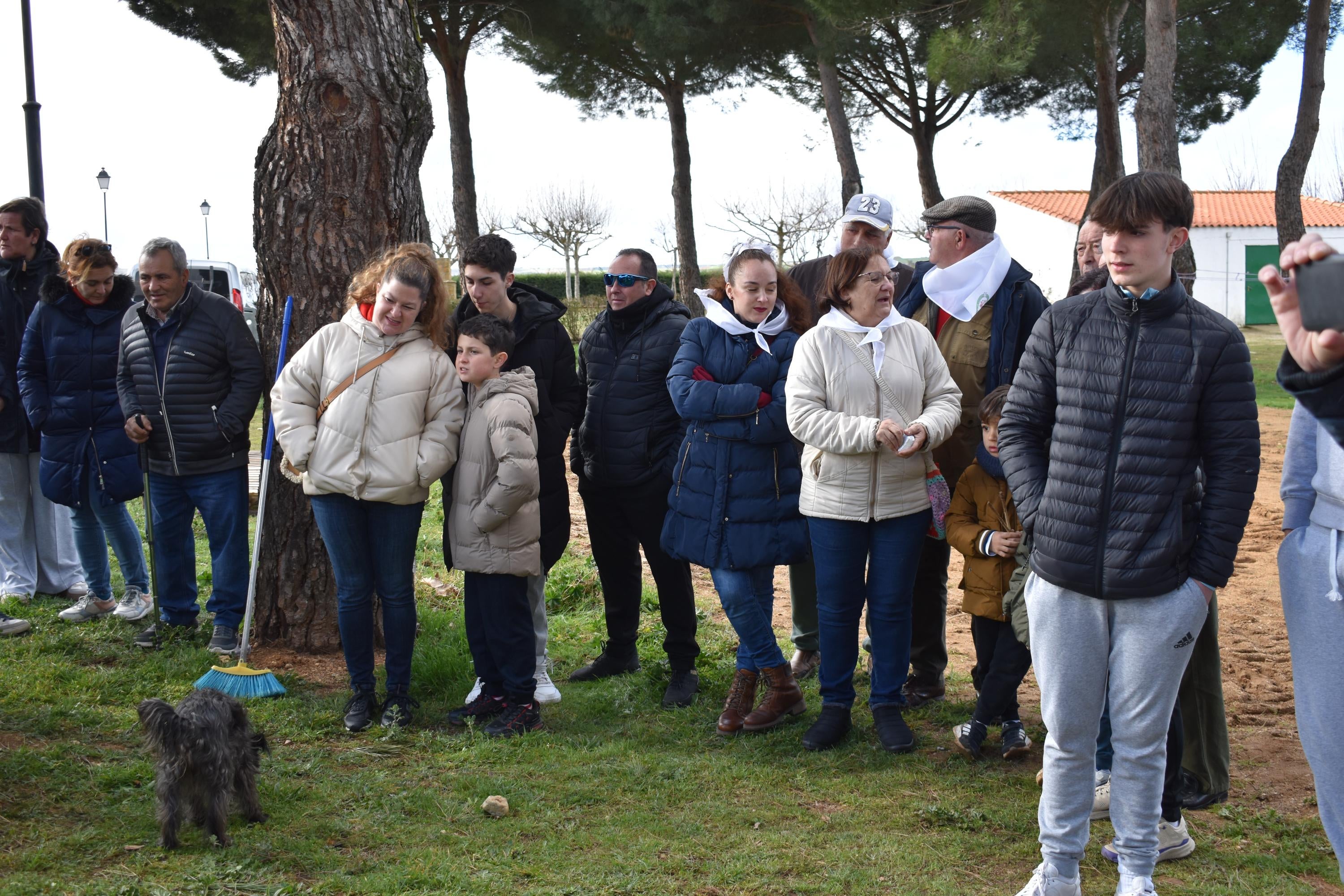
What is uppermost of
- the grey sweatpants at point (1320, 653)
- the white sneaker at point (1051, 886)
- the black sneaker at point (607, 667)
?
the grey sweatpants at point (1320, 653)

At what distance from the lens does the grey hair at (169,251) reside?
17.0ft

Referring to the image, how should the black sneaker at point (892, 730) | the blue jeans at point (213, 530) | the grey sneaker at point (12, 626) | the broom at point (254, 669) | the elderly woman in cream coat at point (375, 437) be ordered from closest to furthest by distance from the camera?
the black sneaker at point (892, 730), the elderly woman in cream coat at point (375, 437), the broom at point (254, 669), the blue jeans at point (213, 530), the grey sneaker at point (12, 626)

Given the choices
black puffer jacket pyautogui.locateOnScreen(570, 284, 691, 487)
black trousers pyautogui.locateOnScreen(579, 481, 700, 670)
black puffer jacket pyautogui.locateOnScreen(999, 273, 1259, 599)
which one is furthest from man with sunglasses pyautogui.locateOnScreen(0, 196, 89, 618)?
black puffer jacket pyautogui.locateOnScreen(999, 273, 1259, 599)

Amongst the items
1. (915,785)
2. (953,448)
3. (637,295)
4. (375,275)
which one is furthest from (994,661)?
(375,275)

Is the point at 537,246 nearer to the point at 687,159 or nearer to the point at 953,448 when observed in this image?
the point at 687,159

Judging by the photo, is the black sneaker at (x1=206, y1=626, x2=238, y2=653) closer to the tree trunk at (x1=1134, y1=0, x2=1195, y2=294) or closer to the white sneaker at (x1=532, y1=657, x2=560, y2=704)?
the white sneaker at (x1=532, y1=657, x2=560, y2=704)

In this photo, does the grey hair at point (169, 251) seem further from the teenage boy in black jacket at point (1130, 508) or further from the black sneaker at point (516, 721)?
the teenage boy in black jacket at point (1130, 508)

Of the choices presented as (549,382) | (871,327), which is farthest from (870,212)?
(549,382)

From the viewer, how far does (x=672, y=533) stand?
177 inches

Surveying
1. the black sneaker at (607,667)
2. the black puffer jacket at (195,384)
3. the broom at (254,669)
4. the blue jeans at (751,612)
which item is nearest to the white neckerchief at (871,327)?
the blue jeans at (751,612)

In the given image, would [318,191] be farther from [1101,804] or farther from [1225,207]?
[1225,207]

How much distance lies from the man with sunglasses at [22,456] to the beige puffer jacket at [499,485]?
2.75m

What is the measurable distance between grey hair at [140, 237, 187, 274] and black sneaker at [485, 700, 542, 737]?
2606 mm

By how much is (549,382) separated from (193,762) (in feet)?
6.87
